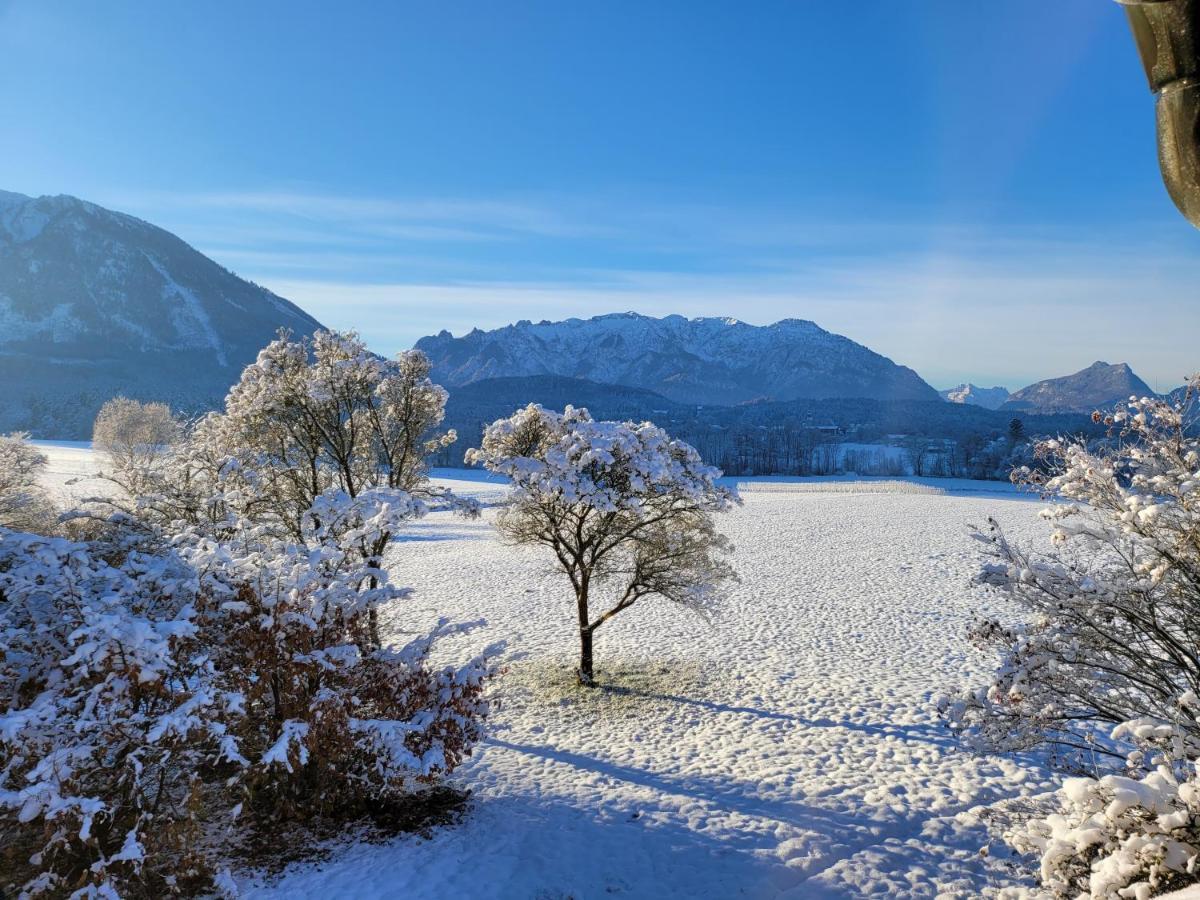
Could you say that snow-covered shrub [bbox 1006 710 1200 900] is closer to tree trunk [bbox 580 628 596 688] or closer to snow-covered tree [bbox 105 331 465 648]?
snow-covered tree [bbox 105 331 465 648]

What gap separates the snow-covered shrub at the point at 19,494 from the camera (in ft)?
70.5

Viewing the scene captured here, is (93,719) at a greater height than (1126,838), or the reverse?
(1126,838)

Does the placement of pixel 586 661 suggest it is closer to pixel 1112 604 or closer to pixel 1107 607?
pixel 1107 607

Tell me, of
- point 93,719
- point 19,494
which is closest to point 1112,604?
point 93,719

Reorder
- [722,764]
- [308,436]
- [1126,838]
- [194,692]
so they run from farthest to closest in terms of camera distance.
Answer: [308,436], [722,764], [194,692], [1126,838]

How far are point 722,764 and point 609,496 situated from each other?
6.70 metres

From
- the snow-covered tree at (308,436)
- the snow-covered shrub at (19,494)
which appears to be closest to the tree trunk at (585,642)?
the snow-covered tree at (308,436)

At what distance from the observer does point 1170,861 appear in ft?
12.3

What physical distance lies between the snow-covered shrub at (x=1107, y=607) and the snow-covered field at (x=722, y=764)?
3860 mm

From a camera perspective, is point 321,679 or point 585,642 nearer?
point 321,679

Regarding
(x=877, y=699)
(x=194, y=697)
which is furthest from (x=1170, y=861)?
(x=877, y=699)

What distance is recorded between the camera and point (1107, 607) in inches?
310

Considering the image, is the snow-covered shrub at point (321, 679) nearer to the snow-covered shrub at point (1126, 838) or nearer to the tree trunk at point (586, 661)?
the tree trunk at point (586, 661)

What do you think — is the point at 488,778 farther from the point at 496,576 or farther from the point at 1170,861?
the point at 496,576
